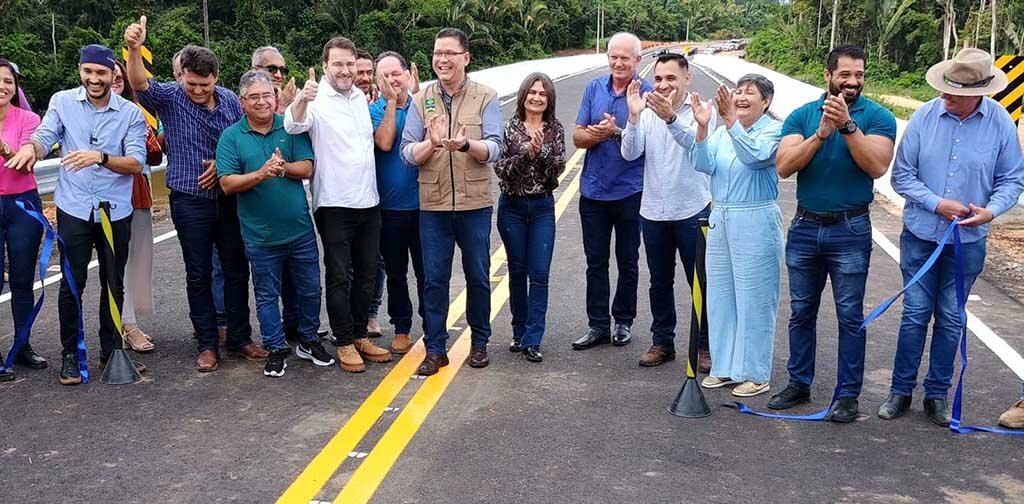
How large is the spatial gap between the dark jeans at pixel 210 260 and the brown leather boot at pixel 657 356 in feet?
8.31

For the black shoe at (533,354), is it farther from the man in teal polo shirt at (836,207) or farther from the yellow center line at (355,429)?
the man in teal polo shirt at (836,207)

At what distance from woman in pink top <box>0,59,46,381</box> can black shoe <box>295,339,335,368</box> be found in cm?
159

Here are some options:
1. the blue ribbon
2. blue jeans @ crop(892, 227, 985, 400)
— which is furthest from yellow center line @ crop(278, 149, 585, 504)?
blue jeans @ crop(892, 227, 985, 400)

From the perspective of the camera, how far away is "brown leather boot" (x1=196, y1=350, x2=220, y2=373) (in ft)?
21.6

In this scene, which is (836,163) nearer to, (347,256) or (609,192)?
(609,192)

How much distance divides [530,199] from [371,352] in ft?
4.54

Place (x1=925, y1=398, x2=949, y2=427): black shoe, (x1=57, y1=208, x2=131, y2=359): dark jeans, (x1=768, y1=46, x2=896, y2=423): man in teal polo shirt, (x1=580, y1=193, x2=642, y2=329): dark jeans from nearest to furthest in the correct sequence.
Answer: (x1=768, y1=46, x2=896, y2=423): man in teal polo shirt < (x1=925, y1=398, x2=949, y2=427): black shoe < (x1=57, y1=208, x2=131, y2=359): dark jeans < (x1=580, y1=193, x2=642, y2=329): dark jeans

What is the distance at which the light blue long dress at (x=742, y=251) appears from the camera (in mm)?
6074

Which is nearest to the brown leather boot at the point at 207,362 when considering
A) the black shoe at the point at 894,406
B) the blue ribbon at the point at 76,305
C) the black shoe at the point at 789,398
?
the blue ribbon at the point at 76,305

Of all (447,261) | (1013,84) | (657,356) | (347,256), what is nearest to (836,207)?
(657,356)

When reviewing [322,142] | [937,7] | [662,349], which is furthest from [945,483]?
[937,7]

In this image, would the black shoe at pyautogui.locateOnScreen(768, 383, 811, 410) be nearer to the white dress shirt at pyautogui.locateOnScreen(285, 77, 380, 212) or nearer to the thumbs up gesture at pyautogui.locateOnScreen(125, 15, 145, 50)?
the white dress shirt at pyautogui.locateOnScreen(285, 77, 380, 212)

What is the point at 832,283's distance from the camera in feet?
19.1

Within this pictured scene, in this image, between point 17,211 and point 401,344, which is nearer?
point 17,211
